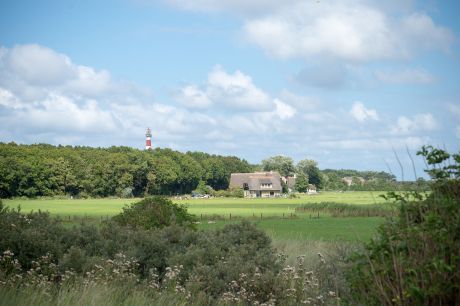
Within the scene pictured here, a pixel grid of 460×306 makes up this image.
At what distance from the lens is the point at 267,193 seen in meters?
166

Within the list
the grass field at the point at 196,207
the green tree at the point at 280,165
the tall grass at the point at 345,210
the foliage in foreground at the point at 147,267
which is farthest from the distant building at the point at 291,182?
the foliage in foreground at the point at 147,267

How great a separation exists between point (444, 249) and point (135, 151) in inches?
6059

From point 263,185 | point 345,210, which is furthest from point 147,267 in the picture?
point 263,185

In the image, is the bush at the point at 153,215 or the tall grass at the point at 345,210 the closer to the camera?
the bush at the point at 153,215

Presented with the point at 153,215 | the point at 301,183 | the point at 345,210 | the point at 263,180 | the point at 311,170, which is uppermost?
the point at 311,170

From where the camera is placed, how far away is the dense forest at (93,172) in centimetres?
12012

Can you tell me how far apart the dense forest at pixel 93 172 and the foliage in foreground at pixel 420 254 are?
4659 inches

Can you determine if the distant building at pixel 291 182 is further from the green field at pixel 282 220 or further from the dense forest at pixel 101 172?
the green field at pixel 282 220

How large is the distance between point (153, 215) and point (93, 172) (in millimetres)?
118312

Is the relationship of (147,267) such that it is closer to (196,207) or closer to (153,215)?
(153,215)

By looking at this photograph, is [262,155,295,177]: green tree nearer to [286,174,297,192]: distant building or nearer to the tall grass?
[286,174,297,192]: distant building

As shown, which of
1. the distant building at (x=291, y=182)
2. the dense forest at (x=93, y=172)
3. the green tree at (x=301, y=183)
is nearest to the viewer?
the dense forest at (x=93, y=172)

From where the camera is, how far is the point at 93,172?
446 ft

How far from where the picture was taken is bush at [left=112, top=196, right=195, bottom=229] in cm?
2086
